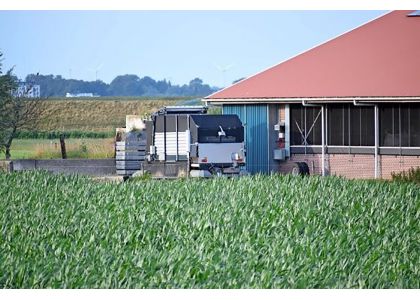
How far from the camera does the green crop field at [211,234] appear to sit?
472 inches

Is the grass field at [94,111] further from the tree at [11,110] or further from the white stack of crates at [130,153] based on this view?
the white stack of crates at [130,153]

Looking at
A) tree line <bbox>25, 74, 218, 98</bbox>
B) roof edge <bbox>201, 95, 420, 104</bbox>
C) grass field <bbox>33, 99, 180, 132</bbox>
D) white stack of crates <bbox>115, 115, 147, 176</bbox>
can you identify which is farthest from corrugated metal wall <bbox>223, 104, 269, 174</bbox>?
tree line <bbox>25, 74, 218, 98</bbox>

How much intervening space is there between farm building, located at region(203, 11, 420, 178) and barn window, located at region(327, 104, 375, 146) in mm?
26

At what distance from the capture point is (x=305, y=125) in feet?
99.0

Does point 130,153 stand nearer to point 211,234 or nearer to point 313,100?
point 313,100

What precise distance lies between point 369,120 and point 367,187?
8.27 metres

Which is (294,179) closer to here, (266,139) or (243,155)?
(243,155)

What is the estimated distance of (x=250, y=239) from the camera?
47.1 feet

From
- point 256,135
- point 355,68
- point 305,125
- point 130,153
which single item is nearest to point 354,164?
point 305,125

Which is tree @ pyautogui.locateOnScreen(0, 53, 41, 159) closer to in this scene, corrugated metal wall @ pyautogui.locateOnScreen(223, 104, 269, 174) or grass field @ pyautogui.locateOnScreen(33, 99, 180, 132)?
corrugated metal wall @ pyautogui.locateOnScreen(223, 104, 269, 174)

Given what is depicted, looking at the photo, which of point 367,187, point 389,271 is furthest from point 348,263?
point 367,187

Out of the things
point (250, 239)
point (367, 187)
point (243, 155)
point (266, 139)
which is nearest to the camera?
point (250, 239)

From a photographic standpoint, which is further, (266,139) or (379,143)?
(266,139)
